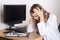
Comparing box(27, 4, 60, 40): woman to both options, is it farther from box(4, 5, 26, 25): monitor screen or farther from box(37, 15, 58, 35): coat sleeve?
box(4, 5, 26, 25): monitor screen

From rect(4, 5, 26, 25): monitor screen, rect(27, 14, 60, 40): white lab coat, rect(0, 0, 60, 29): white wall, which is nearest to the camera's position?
rect(27, 14, 60, 40): white lab coat

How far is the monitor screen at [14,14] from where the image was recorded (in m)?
2.47

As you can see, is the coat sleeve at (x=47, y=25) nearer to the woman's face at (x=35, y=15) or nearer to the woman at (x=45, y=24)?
the woman at (x=45, y=24)

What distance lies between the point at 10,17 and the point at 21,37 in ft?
2.16

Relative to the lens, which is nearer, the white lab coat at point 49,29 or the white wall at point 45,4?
the white lab coat at point 49,29

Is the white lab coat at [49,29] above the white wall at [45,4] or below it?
below

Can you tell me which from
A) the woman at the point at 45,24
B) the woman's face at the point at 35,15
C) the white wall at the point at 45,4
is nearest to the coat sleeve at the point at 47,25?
the woman at the point at 45,24

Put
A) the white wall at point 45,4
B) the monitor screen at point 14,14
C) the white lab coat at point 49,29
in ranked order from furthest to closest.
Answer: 1. the white wall at point 45,4
2. the monitor screen at point 14,14
3. the white lab coat at point 49,29

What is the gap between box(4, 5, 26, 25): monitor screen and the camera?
8.09 ft

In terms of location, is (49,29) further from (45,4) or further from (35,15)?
(45,4)

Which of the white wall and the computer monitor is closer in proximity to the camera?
the computer monitor

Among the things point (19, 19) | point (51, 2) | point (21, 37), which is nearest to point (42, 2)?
point (51, 2)

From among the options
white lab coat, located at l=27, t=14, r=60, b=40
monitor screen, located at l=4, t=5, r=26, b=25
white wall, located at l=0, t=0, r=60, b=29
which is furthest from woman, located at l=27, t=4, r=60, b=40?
white wall, located at l=0, t=0, r=60, b=29

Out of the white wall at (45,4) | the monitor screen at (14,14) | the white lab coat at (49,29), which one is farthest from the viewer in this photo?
the white wall at (45,4)
